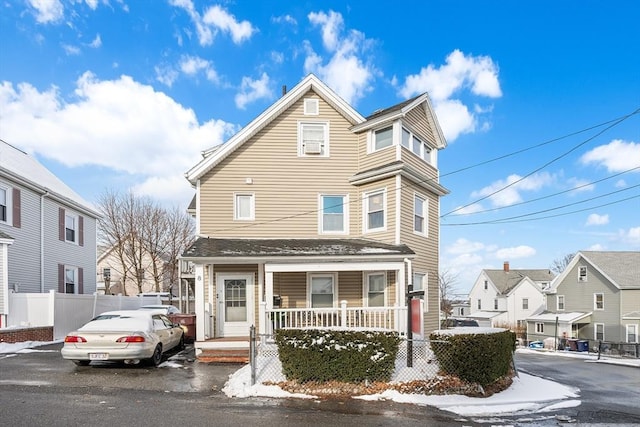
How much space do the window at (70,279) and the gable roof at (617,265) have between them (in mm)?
35784

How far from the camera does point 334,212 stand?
15180mm

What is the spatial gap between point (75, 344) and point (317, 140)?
9477 mm

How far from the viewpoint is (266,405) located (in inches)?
300

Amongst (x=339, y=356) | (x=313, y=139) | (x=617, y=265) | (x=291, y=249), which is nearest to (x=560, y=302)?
(x=617, y=265)

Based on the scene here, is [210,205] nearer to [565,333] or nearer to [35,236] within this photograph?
[35,236]

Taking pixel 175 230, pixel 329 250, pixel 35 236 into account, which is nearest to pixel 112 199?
pixel 175 230

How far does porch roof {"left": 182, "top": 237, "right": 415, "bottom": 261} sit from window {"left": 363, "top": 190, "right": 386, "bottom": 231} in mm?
613

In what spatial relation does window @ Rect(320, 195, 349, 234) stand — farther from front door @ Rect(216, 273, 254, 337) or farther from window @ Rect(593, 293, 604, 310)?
window @ Rect(593, 293, 604, 310)

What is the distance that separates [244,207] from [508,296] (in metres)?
43.7

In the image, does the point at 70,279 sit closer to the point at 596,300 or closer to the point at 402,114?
the point at 402,114

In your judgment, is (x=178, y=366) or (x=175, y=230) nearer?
(x=178, y=366)

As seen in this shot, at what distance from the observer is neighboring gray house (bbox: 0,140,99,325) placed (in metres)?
17.5

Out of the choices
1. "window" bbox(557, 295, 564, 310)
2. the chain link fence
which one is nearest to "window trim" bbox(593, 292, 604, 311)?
"window" bbox(557, 295, 564, 310)

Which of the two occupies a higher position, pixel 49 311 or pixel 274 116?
pixel 274 116
